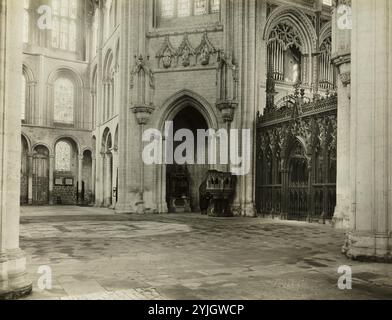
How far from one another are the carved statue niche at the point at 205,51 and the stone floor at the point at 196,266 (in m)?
10.7

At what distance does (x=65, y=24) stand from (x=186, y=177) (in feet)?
56.3

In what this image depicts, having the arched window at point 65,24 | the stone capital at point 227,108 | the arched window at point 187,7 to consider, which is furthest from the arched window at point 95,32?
the stone capital at point 227,108

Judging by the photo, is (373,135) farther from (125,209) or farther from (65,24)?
(65,24)

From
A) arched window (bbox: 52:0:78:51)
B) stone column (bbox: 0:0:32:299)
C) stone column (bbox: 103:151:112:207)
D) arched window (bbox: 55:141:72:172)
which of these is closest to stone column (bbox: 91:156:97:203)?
stone column (bbox: 103:151:112:207)

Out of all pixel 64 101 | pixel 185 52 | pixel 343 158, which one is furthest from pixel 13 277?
pixel 64 101

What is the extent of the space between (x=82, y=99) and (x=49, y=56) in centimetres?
367

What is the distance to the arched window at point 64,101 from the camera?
3291cm

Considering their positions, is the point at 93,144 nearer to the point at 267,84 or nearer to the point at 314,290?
the point at 267,84

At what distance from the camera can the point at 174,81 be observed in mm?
20797

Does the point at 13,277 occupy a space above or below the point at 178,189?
below

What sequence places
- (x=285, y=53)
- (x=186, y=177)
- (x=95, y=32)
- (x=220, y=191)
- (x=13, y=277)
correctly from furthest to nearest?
(x=95, y=32) < (x=186, y=177) < (x=285, y=53) < (x=220, y=191) < (x=13, y=277)

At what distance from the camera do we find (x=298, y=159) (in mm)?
17625

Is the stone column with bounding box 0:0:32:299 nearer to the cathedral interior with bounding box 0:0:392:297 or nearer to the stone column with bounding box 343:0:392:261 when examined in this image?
the cathedral interior with bounding box 0:0:392:297
